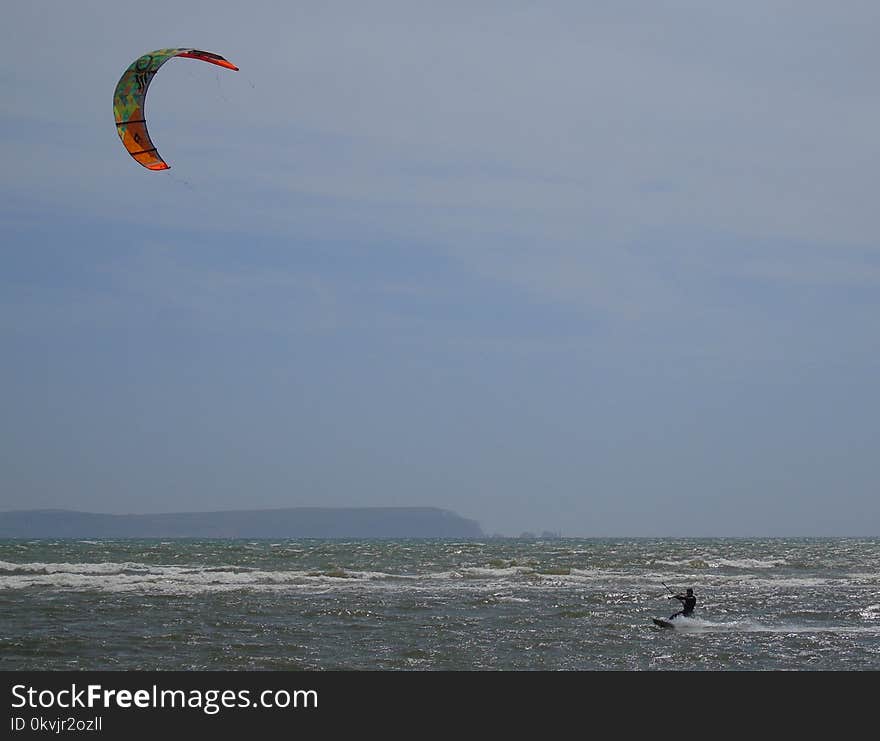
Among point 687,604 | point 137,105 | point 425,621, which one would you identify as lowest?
point 425,621

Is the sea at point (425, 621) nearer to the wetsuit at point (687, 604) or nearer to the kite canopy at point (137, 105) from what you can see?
the wetsuit at point (687, 604)

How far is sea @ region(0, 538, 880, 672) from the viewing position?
17.8m

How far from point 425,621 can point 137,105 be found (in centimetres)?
1166

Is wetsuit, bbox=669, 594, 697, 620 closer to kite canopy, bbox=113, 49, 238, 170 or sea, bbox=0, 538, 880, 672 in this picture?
sea, bbox=0, 538, 880, 672

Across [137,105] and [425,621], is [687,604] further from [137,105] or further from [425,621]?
[137,105]

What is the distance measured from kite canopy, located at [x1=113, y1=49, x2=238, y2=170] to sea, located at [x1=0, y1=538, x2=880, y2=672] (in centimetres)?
845

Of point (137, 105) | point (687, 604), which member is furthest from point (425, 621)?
point (137, 105)

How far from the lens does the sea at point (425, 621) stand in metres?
17.8

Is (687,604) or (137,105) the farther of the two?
(687,604)

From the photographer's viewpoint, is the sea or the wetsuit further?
the wetsuit

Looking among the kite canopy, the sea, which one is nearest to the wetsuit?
the sea

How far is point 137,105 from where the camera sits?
61.8 ft
